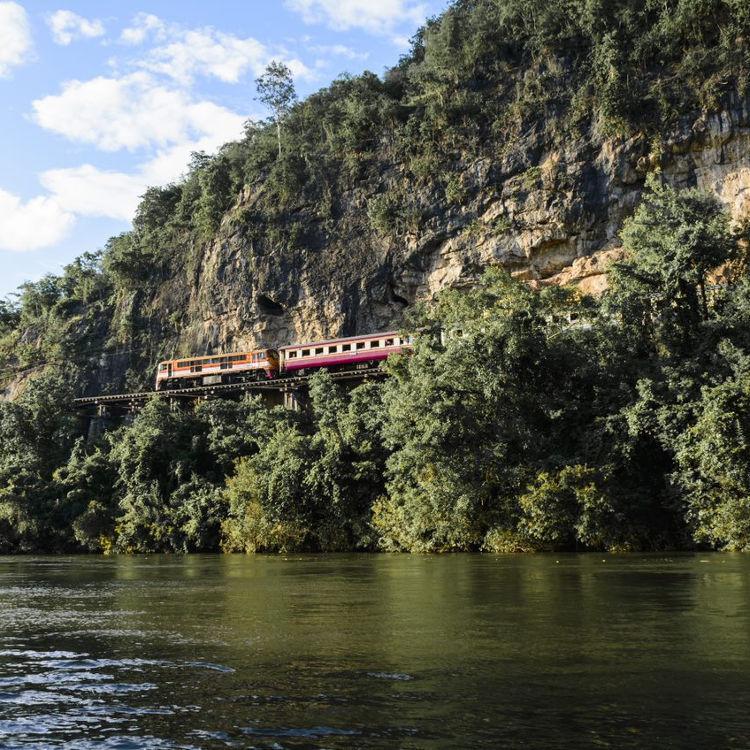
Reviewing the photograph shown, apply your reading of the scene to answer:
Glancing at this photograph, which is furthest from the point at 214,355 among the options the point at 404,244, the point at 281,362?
the point at 404,244

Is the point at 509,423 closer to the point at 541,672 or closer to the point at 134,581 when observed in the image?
the point at 134,581

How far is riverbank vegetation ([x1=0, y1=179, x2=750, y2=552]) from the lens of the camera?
25.6 m

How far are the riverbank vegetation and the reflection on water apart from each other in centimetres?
1276

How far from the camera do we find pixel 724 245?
29938 millimetres

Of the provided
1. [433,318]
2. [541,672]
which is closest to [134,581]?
[541,672]

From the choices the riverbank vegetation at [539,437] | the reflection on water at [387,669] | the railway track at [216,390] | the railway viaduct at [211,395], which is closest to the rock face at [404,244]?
the railway viaduct at [211,395]

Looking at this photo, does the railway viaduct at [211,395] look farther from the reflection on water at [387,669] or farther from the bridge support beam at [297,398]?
the reflection on water at [387,669]

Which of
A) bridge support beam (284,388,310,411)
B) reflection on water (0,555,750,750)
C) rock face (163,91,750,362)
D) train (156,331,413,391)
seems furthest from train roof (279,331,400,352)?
reflection on water (0,555,750,750)

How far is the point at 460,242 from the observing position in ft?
165

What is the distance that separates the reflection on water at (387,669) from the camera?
15.0ft

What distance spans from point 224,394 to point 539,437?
101ft

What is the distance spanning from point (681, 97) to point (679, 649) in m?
44.7

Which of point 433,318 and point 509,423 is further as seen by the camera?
point 433,318

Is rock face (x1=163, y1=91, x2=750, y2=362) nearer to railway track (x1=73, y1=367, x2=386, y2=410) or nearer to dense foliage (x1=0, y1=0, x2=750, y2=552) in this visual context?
dense foliage (x1=0, y1=0, x2=750, y2=552)
